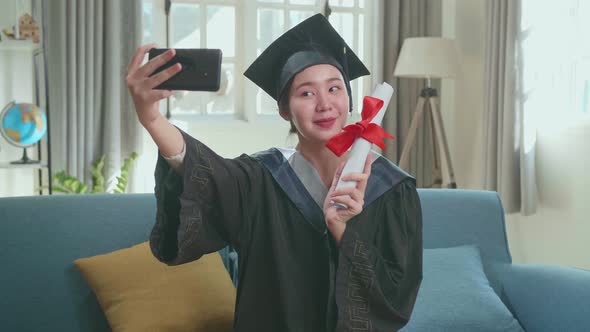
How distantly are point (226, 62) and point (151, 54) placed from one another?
3.28 m

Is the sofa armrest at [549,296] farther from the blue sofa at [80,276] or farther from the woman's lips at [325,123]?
the woman's lips at [325,123]

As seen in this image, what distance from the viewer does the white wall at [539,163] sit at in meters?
3.33

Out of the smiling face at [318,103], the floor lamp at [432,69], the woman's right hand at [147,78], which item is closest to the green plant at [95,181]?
the floor lamp at [432,69]

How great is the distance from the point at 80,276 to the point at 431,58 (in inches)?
105

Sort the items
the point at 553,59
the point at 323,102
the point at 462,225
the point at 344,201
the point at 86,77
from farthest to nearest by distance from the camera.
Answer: the point at 86,77, the point at 553,59, the point at 462,225, the point at 323,102, the point at 344,201

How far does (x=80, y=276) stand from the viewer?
1.96 m

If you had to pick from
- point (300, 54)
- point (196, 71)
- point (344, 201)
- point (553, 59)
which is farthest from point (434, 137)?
point (196, 71)

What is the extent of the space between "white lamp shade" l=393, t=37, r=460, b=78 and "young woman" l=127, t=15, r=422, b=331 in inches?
103

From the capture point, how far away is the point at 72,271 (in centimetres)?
196

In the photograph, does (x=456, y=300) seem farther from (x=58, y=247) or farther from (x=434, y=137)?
(x=434, y=137)

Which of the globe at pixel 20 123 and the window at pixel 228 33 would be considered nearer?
the globe at pixel 20 123

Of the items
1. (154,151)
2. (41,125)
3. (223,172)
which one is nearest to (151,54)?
(223,172)

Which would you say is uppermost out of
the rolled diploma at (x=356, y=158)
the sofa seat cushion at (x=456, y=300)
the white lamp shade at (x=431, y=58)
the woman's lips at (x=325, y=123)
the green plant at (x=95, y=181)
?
the white lamp shade at (x=431, y=58)

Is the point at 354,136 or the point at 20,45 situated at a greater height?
the point at 20,45
